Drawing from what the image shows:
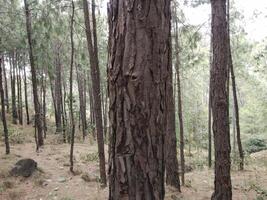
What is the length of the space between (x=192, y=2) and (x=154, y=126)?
13.8m

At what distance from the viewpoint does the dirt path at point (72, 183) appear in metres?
9.98

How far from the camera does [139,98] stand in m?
1.88

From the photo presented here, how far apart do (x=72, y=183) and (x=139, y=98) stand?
1027cm

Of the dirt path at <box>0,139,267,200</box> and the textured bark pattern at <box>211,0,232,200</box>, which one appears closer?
the textured bark pattern at <box>211,0,232,200</box>

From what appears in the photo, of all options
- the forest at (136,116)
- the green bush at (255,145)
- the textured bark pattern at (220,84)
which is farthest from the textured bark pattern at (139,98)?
the green bush at (255,145)

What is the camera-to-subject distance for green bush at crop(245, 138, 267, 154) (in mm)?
26812

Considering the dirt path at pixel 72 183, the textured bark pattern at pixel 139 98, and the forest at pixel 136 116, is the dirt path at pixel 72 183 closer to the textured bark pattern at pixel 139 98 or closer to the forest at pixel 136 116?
the forest at pixel 136 116

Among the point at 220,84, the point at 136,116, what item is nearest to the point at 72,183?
the point at 220,84

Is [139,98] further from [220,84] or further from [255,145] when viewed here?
[255,145]

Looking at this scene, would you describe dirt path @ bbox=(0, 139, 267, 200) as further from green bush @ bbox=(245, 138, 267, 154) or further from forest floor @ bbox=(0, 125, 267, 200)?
green bush @ bbox=(245, 138, 267, 154)

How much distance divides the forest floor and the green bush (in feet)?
42.4

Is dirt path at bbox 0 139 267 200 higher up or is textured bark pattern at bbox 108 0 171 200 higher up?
textured bark pattern at bbox 108 0 171 200

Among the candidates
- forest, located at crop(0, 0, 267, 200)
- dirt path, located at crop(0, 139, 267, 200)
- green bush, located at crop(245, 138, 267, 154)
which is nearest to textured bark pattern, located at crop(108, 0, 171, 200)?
forest, located at crop(0, 0, 267, 200)

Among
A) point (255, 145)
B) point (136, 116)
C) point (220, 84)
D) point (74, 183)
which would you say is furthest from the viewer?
point (255, 145)
